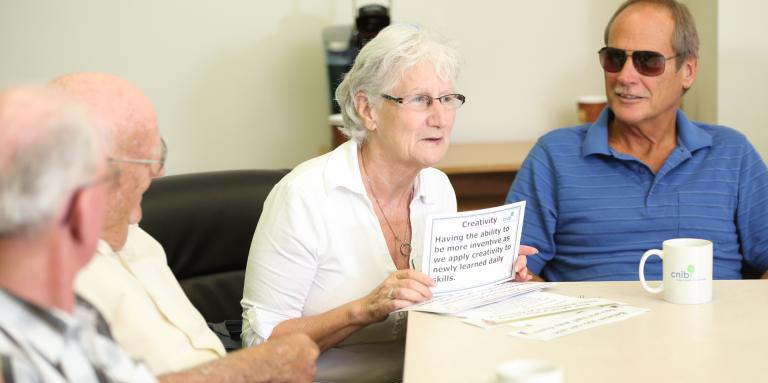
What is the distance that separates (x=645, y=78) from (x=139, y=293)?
1549 mm

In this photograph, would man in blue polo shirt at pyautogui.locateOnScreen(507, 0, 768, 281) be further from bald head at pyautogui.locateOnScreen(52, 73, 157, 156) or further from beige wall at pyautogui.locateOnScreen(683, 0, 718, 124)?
bald head at pyautogui.locateOnScreen(52, 73, 157, 156)

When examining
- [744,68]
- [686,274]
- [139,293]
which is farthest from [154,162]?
[744,68]

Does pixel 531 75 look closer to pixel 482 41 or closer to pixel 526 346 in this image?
pixel 482 41

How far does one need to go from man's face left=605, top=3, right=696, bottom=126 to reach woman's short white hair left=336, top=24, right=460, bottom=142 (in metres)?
0.55

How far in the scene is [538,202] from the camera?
2637 mm

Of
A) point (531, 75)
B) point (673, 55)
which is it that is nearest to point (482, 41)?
point (531, 75)

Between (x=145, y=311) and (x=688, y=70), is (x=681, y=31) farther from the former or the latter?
(x=145, y=311)

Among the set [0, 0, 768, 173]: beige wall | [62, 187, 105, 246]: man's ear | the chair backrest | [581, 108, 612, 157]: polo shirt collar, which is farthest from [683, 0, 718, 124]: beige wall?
[62, 187, 105, 246]: man's ear

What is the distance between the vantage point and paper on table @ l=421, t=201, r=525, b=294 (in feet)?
6.26

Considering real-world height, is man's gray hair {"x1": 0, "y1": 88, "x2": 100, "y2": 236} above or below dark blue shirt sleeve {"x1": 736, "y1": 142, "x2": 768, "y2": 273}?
above

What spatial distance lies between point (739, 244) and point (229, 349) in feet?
4.50

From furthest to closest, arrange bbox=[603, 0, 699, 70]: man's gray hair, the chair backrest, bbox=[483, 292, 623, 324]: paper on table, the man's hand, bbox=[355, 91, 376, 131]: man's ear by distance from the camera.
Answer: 1. bbox=[603, 0, 699, 70]: man's gray hair
2. the chair backrest
3. bbox=[355, 91, 376, 131]: man's ear
4. bbox=[483, 292, 623, 324]: paper on table
5. the man's hand

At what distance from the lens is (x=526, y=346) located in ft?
5.49

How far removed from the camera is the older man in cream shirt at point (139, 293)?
63.0 inches
